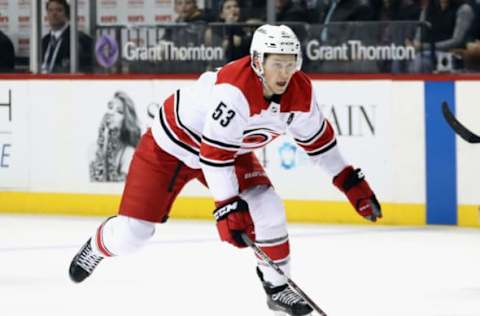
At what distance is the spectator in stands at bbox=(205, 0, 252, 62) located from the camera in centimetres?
908

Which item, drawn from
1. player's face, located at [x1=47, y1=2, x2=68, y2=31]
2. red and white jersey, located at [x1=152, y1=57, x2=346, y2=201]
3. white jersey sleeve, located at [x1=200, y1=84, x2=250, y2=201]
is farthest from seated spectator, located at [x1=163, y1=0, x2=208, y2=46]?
white jersey sleeve, located at [x1=200, y1=84, x2=250, y2=201]

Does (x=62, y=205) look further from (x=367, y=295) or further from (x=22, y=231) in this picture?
(x=367, y=295)

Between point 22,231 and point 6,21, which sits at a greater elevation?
point 6,21

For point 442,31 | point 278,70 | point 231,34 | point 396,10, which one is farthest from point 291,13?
point 278,70

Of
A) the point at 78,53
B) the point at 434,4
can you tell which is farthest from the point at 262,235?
the point at 78,53

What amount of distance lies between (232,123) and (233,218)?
327mm

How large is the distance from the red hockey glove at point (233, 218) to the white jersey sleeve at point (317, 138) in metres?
0.42

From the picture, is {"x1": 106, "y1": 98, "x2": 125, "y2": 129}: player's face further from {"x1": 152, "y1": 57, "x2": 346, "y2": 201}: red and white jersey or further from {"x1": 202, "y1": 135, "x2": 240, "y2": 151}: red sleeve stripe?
{"x1": 202, "y1": 135, "x2": 240, "y2": 151}: red sleeve stripe

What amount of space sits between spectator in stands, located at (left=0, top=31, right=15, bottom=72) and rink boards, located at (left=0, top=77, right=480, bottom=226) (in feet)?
0.93

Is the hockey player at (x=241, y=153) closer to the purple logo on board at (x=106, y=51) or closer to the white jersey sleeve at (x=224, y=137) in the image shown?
the white jersey sleeve at (x=224, y=137)

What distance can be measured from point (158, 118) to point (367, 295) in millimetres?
1253

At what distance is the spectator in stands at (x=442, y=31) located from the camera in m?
8.59

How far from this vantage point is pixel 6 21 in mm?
9688

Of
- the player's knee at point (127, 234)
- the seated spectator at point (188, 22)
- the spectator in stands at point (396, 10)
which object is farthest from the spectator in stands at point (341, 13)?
the player's knee at point (127, 234)
